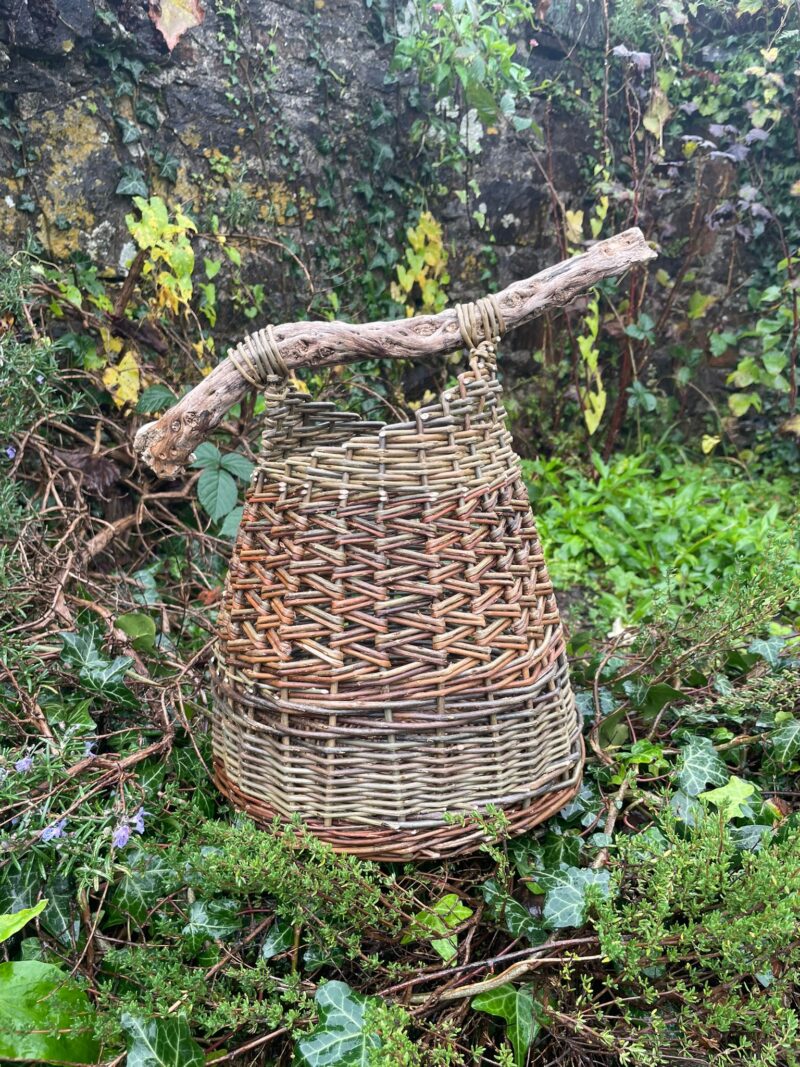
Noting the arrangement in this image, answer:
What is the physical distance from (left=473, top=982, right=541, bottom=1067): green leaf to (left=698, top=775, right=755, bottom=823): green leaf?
1.53 feet

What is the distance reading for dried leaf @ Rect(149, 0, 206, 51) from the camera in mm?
2326

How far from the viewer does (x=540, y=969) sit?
3.56 feet

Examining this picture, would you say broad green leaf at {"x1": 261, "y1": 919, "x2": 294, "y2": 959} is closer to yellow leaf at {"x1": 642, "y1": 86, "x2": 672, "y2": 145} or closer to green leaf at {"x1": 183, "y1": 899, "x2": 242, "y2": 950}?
green leaf at {"x1": 183, "y1": 899, "x2": 242, "y2": 950}

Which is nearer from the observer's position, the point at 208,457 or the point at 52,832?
the point at 52,832

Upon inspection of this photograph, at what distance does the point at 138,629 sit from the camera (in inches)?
68.4

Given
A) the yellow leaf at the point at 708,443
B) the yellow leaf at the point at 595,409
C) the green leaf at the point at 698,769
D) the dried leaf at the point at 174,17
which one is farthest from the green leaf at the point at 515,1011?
the yellow leaf at the point at 708,443

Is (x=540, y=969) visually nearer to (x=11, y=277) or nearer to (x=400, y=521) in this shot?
(x=400, y=521)

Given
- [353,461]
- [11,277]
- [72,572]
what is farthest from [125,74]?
[353,461]

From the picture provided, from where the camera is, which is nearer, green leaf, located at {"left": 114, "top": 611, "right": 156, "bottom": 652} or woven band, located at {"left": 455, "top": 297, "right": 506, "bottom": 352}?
woven band, located at {"left": 455, "top": 297, "right": 506, "bottom": 352}

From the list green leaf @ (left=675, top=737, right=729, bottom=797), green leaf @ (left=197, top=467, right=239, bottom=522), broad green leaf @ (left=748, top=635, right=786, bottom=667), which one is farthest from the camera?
green leaf @ (left=197, top=467, right=239, bottom=522)

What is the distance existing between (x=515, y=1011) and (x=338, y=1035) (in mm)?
251

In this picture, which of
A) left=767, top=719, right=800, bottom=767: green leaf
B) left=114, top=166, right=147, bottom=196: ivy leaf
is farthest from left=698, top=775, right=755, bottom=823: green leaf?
left=114, top=166, right=147, bottom=196: ivy leaf

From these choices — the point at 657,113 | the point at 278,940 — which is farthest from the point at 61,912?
the point at 657,113

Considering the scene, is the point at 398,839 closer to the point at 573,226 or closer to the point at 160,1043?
the point at 160,1043
